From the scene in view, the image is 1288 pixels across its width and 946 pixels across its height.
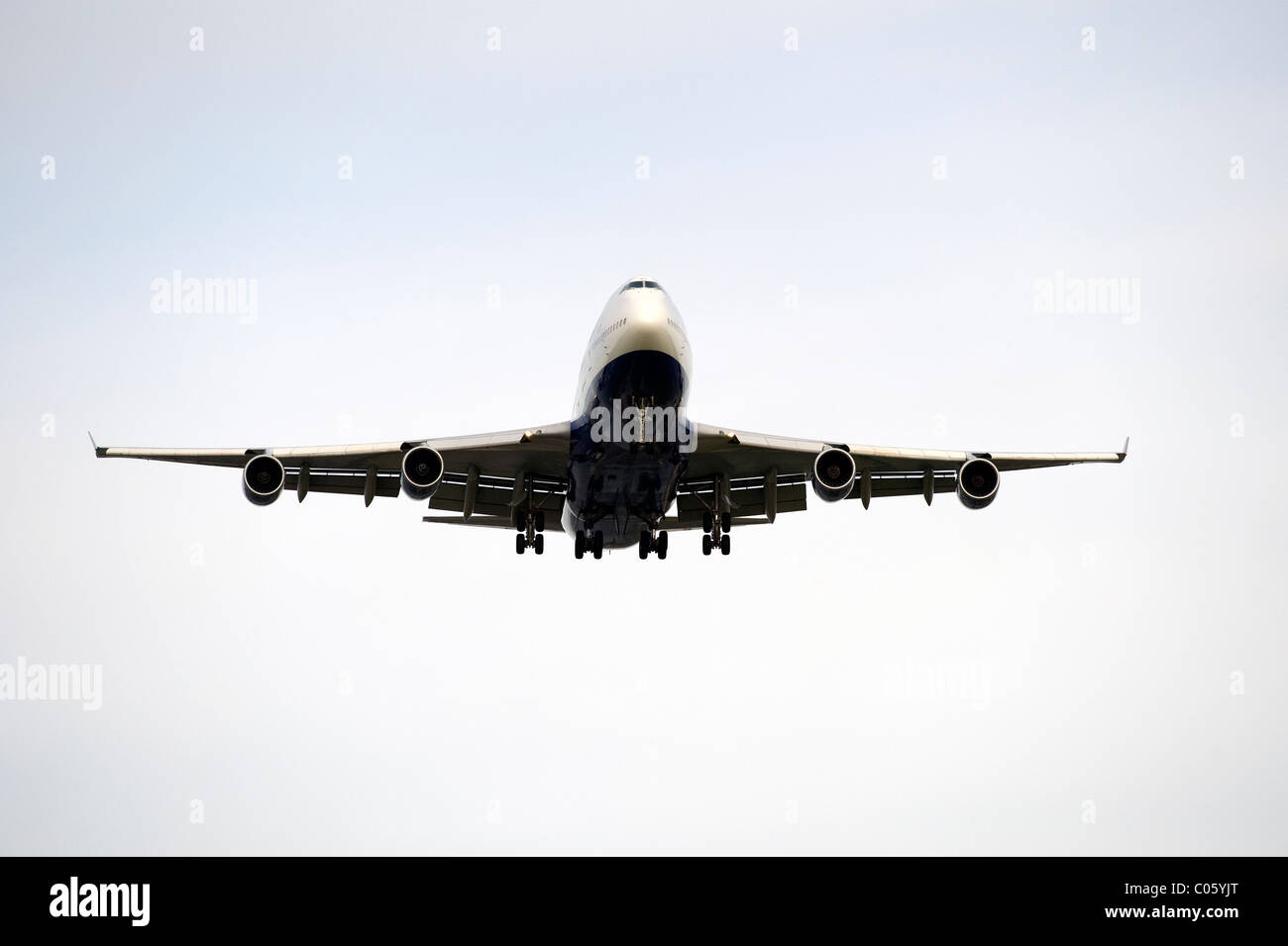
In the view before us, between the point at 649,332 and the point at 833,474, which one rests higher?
the point at 649,332

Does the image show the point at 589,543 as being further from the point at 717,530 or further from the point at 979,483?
the point at 979,483

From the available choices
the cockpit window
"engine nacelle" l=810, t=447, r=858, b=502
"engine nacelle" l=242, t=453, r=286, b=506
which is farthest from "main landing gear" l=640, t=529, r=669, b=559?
"engine nacelle" l=242, t=453, r=286, b=506

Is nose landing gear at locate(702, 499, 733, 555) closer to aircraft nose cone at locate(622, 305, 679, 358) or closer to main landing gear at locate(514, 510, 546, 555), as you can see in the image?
main landing gear at locate(514, 510, 546, 555)

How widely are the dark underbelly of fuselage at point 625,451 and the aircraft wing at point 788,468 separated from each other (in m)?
1.52

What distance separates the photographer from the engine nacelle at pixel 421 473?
116 feet

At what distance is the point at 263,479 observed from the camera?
116 ft

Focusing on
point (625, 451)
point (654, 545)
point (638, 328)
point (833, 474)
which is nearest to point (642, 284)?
point (638, 328)

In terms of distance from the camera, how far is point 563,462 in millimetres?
37906

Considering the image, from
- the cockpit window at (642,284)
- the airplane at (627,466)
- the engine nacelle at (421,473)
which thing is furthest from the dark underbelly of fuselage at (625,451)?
the engine nacelle at (421,473)

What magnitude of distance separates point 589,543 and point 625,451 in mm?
6118
